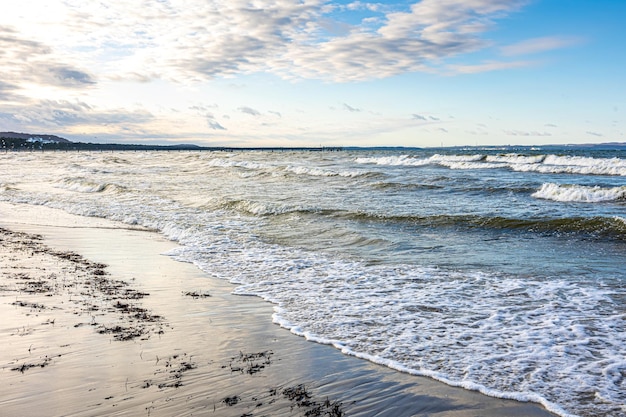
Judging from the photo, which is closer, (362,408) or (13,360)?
(362,408)

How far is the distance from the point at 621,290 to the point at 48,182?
3818 centimetres

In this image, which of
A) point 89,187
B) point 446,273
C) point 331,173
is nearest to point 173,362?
point 446,273

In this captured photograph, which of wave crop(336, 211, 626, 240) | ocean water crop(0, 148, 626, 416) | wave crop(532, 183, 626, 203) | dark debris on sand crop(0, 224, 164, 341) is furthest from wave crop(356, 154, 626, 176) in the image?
dark debris on sand crop(0, 224, 164, 341)

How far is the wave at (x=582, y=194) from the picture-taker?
22438 millimetres

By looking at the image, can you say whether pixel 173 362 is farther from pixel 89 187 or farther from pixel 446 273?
pixel 89 187

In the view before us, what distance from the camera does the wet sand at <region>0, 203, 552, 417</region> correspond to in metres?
4.68

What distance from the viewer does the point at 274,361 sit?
584 cm

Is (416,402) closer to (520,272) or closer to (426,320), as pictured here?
(426,320)

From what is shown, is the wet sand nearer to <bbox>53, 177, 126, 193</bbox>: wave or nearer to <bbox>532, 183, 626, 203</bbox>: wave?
<bbox>532, 183, 626, 203</bbox>: wave

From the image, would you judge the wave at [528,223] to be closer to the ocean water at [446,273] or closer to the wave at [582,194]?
the ocean water at [446,273]

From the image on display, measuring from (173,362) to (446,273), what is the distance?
6366 millimetres

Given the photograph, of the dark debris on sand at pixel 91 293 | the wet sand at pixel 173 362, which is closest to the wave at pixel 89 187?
the dark debris on sand at pixel 91 293

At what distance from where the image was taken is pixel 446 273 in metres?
10.3

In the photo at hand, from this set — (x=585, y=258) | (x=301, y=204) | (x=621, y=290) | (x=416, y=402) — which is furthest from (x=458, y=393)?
(x=301, y=204)
